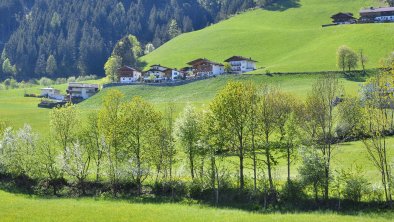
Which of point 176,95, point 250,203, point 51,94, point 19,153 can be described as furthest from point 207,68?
point 250,203

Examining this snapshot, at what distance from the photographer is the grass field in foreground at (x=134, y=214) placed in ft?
130

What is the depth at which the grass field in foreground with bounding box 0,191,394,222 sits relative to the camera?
39.7m

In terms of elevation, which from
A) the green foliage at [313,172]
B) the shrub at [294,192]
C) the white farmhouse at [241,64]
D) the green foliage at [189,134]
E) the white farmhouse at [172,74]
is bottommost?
the shrub at [294,192]

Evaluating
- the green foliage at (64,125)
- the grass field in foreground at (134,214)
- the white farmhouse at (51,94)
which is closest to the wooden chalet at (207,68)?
the white farmhouse at (51,94)

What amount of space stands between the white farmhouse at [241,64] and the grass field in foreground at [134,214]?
11824cm

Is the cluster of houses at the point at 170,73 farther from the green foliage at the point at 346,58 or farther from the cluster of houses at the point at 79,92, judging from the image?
the green foliage at the point at 346,58

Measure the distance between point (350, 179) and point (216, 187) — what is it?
14327mm

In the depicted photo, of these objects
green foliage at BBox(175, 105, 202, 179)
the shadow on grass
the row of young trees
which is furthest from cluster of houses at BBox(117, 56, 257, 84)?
the shadow on grass

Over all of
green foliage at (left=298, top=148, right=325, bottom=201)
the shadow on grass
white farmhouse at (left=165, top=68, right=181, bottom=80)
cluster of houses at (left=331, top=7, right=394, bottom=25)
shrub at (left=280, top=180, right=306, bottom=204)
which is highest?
cluster of houses at (left=331, top=7, right=394, bottom=25)

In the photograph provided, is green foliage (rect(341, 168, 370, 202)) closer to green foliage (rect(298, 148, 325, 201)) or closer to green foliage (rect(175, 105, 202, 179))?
green foliage (rect(298, 148, 325, 201))

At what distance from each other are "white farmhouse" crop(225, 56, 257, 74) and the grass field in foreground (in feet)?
388

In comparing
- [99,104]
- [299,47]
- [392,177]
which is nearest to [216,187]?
[392,177]

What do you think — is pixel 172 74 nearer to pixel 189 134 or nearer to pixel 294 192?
pixel 189 134

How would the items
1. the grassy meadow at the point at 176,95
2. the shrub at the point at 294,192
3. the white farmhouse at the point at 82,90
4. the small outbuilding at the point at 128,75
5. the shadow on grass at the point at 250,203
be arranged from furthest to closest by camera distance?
1. the small outbuilding at the point at 128,75
2. the white farmhouse at the point at 82,90
3. the grassy meadow at the point at 176,95
4. the shrub at the point at 294,192
5. the shadow on grass at the point at 250,203
